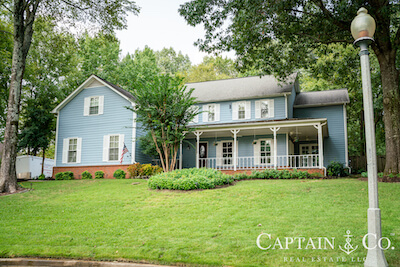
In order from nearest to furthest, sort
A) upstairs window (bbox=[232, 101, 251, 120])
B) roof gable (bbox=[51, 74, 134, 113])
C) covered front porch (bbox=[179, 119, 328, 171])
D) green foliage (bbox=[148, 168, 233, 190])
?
green foliage (bbox=[148, 168, 233, 190]) < covered front porch (bbox=[179, 119, 328, 171]) < roof gable (bbox=[51, 74, 134, 113]) < upstairs window (bbox=[232, 101, 251, 120])

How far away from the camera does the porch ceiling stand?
16188 millimetres

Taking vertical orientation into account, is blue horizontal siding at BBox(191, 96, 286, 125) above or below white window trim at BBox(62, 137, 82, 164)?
above

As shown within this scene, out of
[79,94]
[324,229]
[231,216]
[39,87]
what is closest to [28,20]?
[79,94]

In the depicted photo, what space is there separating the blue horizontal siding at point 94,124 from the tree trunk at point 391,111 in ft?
42.8

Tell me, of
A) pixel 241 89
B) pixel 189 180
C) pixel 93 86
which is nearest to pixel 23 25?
pixel 93 86

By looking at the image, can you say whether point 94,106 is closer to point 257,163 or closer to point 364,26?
point 257,163

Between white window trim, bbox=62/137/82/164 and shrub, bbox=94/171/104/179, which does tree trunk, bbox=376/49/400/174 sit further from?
white window trim, bbox=62/137/82/164

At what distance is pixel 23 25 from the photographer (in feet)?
46.8

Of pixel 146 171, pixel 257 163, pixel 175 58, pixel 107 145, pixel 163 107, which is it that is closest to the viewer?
pixel 163 107

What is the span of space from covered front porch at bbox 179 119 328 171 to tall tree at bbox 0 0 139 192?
25.9 feet

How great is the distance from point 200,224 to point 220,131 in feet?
37.5

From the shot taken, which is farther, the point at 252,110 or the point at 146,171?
the point at 252,110

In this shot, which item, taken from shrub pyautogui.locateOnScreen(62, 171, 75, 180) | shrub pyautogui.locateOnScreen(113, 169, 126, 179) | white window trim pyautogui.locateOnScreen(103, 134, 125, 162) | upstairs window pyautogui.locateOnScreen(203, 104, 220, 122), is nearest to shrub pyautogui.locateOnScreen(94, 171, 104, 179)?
white window trim pyautogui.locateOnScreen(103, 134, 125, 162)

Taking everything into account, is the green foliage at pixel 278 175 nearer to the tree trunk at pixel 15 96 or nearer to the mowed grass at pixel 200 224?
the mowed grass at pixel 200 224
